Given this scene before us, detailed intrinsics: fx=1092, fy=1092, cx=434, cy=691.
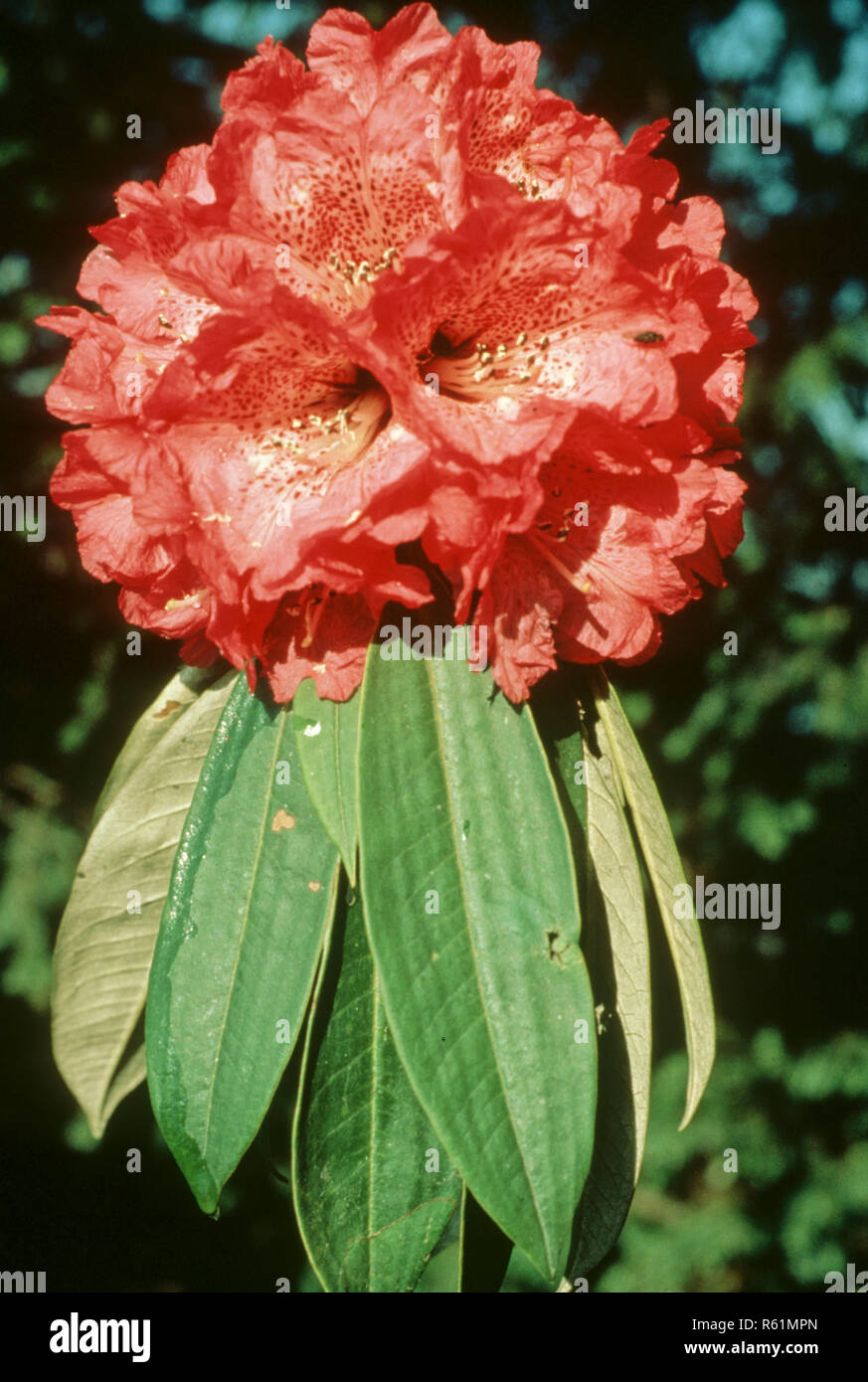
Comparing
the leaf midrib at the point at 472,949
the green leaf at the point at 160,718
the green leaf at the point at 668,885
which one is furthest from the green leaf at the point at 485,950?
the green leaf at the point at 160,718

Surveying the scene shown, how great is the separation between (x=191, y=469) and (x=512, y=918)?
1.16 ft

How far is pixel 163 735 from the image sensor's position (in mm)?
945

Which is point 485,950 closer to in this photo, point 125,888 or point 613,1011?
point 613,1011

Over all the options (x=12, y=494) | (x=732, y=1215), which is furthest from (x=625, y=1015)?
(x=732, y=1215)

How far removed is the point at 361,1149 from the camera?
814 mm

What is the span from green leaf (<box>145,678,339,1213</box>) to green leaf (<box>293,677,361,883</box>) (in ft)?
0.15

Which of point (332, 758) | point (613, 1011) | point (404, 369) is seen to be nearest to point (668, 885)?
point (613, 1011)

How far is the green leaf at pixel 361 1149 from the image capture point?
0.79 m

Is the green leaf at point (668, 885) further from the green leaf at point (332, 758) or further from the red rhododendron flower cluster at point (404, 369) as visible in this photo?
the green leaf at point (332, 758)

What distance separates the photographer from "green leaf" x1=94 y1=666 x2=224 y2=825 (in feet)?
3.05

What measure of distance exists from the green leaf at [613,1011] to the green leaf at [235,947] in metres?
0.20

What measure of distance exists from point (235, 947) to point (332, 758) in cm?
16

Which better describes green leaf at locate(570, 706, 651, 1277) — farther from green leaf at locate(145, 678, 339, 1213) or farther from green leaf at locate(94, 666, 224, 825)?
green leaf at locate(94, 666, 224, 825)

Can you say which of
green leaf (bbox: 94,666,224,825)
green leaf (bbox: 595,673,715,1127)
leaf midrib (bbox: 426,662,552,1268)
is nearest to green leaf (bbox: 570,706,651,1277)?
green leaf (bbox: 595,673,715,1127)
